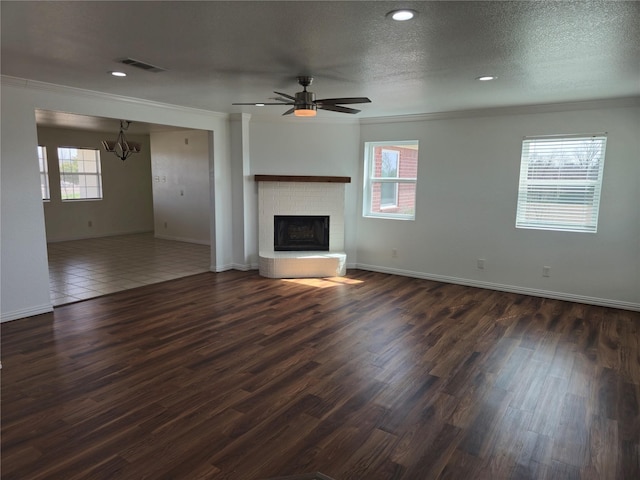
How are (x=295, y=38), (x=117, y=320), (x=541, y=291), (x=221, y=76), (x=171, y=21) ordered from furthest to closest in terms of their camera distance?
(x=541, y=291) → (x=117, y=320) → (x=221, y=76) → (x=295, y=38) → (x=171, y=21)

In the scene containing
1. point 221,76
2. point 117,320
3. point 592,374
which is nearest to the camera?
point 592,374

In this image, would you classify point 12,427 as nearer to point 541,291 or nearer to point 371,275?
point 371,275

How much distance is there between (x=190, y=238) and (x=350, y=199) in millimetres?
4122

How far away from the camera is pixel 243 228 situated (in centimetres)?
619

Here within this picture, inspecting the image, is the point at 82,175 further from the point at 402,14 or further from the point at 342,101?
the point at 402,14

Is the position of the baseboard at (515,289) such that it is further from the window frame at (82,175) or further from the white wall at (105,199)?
the window frame at (82,175)

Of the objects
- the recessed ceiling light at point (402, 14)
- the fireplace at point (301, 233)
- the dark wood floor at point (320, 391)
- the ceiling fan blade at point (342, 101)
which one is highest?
the recessed ceiling light at point (402, 14)

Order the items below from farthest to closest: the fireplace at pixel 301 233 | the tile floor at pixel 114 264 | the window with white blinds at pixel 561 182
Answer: the fireplace at pixel 301 233 < the tile floor at pixel 114 264 < the window with white blinds at pixel 561 182

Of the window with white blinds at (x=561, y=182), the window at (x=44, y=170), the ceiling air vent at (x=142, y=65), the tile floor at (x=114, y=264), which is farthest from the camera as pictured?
the window at (x=44, y=170)

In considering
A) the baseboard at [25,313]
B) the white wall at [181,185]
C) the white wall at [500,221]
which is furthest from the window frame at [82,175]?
the white wall at [500,221]

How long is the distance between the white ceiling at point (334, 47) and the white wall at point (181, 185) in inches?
161

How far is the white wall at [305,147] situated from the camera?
610cm

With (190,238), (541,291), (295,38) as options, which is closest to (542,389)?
(541,291)

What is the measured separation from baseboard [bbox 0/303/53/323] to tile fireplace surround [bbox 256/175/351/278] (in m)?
2.62
